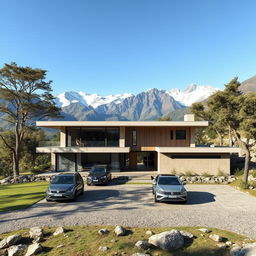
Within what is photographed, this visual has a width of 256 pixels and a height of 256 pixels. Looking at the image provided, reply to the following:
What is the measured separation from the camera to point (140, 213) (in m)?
9.95

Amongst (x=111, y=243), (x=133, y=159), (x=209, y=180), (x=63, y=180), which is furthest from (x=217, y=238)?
(x=133, y=159)

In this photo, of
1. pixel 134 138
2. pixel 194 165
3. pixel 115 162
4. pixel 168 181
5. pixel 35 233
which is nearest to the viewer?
pixel 35 233

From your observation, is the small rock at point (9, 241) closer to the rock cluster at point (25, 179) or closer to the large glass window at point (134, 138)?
the rock cluster at point (25, 179)

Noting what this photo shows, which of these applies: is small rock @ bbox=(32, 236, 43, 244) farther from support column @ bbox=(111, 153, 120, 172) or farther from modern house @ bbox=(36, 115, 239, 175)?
support column @ bbox=(111, 153, 120, 172)

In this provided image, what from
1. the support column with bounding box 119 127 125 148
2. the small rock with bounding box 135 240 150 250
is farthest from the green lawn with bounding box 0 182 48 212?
the support column with bounding box 119 127 125 148

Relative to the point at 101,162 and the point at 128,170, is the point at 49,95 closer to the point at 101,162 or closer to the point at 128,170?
the point at 101,162

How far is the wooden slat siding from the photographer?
2423cm

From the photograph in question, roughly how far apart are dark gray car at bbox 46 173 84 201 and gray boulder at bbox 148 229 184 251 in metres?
6.85

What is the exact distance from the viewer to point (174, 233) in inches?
258

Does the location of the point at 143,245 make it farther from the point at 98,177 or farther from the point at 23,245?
the point at 98,177

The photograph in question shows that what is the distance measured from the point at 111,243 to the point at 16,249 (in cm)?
313

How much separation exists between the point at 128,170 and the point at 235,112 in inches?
558

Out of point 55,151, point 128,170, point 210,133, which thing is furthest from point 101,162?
point 210,133

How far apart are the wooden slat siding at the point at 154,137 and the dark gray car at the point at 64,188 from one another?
12094mm
